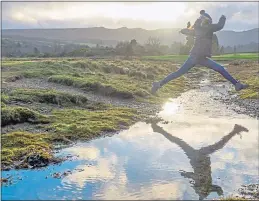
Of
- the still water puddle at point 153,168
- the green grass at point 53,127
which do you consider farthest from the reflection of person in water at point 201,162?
the green grass at point 53,127

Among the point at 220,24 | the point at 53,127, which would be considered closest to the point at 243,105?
the point at 220,24

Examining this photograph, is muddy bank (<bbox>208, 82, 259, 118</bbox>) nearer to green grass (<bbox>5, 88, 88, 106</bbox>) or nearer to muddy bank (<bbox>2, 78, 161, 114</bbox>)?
muddy bank (<bbox>2, 78, 161, 114</bbox>)

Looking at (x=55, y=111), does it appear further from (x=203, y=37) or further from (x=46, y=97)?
(x=203, y=37)

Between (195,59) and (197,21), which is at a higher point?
(197,21)

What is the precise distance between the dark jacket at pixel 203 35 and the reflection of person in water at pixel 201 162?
17.9ft

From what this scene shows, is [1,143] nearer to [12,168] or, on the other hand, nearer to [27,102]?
[12,168]

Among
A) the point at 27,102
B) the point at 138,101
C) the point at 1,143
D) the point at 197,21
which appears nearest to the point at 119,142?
the point at 1,143

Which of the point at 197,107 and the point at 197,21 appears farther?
the point at 197,107

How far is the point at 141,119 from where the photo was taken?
20.3 metres

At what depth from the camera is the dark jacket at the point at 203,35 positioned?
20.6 meters

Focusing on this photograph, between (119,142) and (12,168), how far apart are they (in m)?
4.73

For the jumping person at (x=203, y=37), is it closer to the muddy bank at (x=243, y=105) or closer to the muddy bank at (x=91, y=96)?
the muddy bank at (x=243, y=105)

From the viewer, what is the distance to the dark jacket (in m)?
20.6

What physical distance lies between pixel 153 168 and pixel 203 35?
11.2 metres
